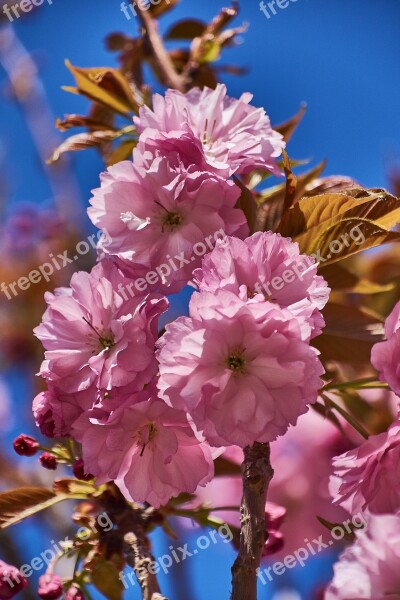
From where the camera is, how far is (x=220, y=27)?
1612mm

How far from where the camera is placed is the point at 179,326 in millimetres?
836

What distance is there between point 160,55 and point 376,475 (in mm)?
1090

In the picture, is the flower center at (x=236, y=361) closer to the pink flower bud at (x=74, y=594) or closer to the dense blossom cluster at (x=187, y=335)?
the dense blossom cluster at (x=187, y=335)

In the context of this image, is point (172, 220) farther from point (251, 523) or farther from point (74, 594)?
point (74, 594)

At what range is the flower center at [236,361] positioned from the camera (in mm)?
845

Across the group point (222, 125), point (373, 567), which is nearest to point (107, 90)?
point (222, 125)

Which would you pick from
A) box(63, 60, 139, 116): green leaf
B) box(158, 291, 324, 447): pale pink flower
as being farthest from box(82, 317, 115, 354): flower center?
box(63, 60, 139, 116): green leaf

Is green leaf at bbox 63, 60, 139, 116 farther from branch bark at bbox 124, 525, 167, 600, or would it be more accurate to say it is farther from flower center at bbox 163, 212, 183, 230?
branch bark at bbox 124, 525, 167, 600

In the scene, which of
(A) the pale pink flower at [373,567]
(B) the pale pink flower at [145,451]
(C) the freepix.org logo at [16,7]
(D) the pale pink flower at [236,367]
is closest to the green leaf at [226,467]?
(B) the pale pink flower at [145,451]

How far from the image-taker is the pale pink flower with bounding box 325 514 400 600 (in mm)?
666

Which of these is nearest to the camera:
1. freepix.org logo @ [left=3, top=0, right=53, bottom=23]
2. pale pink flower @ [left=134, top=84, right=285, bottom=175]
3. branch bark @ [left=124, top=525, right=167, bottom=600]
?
branch bark @ [left=124, top=525, right=167, bottom=600]

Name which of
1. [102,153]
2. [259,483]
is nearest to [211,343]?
[259,483]

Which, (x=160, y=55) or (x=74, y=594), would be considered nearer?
(x=74, y=594)

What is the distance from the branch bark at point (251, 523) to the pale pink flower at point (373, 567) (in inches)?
6.5
